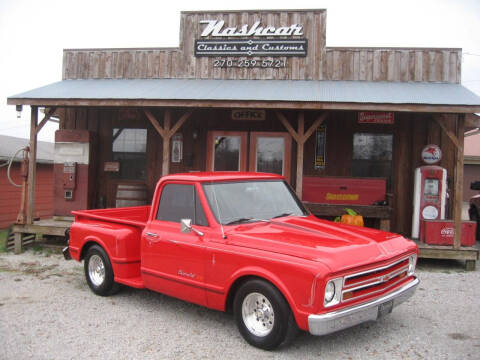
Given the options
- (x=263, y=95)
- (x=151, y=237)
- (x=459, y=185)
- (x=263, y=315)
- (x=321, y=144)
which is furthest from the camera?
(x=321, y=144)

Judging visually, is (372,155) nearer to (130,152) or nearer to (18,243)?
(130,152)

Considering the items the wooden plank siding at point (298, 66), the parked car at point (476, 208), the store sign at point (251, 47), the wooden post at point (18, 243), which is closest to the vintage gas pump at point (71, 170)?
the wooden post at point (18, 243)

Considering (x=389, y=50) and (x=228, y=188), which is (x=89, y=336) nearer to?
(x=228, y=188)

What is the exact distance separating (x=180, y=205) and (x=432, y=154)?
20.9 ft

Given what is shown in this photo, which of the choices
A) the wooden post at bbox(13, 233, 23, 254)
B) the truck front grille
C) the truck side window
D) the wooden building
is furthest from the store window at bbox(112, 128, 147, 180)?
the truck front grille

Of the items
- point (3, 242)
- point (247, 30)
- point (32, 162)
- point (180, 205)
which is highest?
point (247, 30)

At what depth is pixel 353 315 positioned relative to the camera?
12.5 ft

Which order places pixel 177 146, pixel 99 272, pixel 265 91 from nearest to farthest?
pixel 99 272
pixel 265 91
pixel 177 146

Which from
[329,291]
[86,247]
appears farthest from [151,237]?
[329,291]

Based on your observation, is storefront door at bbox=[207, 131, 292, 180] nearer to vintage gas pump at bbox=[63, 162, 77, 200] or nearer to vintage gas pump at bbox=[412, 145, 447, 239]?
vintage gas pump at bbox=[412, 145, 447, 239]

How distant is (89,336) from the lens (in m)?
4.61

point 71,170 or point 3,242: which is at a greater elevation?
point 71,170

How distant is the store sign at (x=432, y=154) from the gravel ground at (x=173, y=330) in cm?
329

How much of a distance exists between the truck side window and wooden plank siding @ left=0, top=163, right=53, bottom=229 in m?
8.26
